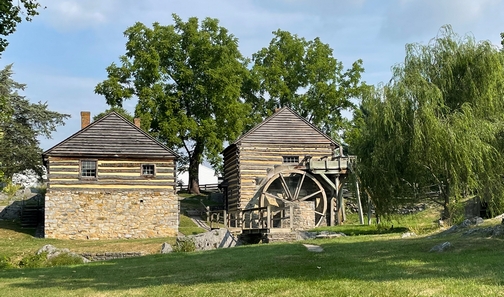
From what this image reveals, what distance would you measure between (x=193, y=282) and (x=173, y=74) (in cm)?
3214

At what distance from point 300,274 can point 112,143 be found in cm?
2131

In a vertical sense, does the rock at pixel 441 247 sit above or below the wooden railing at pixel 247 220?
below

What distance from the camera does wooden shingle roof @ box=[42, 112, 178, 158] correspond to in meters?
29.8

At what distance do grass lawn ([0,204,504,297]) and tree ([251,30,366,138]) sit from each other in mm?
28862

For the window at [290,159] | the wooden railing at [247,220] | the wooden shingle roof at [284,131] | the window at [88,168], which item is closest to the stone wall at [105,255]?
the wooden railing at [247,220]

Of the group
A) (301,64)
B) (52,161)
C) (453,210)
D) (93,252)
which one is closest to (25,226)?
(52,161)

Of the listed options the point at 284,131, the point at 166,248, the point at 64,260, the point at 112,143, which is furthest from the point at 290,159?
the point at 64,260

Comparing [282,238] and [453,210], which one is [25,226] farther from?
[453,210]

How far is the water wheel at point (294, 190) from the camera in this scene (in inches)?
1315

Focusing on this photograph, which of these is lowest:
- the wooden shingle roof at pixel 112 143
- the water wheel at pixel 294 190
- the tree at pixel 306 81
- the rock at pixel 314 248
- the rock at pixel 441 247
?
the rock at pixel 314 248

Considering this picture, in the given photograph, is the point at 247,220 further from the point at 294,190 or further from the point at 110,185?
the point at 110,185

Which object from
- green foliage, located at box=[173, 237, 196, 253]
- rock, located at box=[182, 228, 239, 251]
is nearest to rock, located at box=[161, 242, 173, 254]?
green foliage, located at box=[173, 237, 196, 253]

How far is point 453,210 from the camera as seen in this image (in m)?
20.9

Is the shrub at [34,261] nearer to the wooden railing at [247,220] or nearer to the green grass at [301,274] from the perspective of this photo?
the green grass at [301,274]
